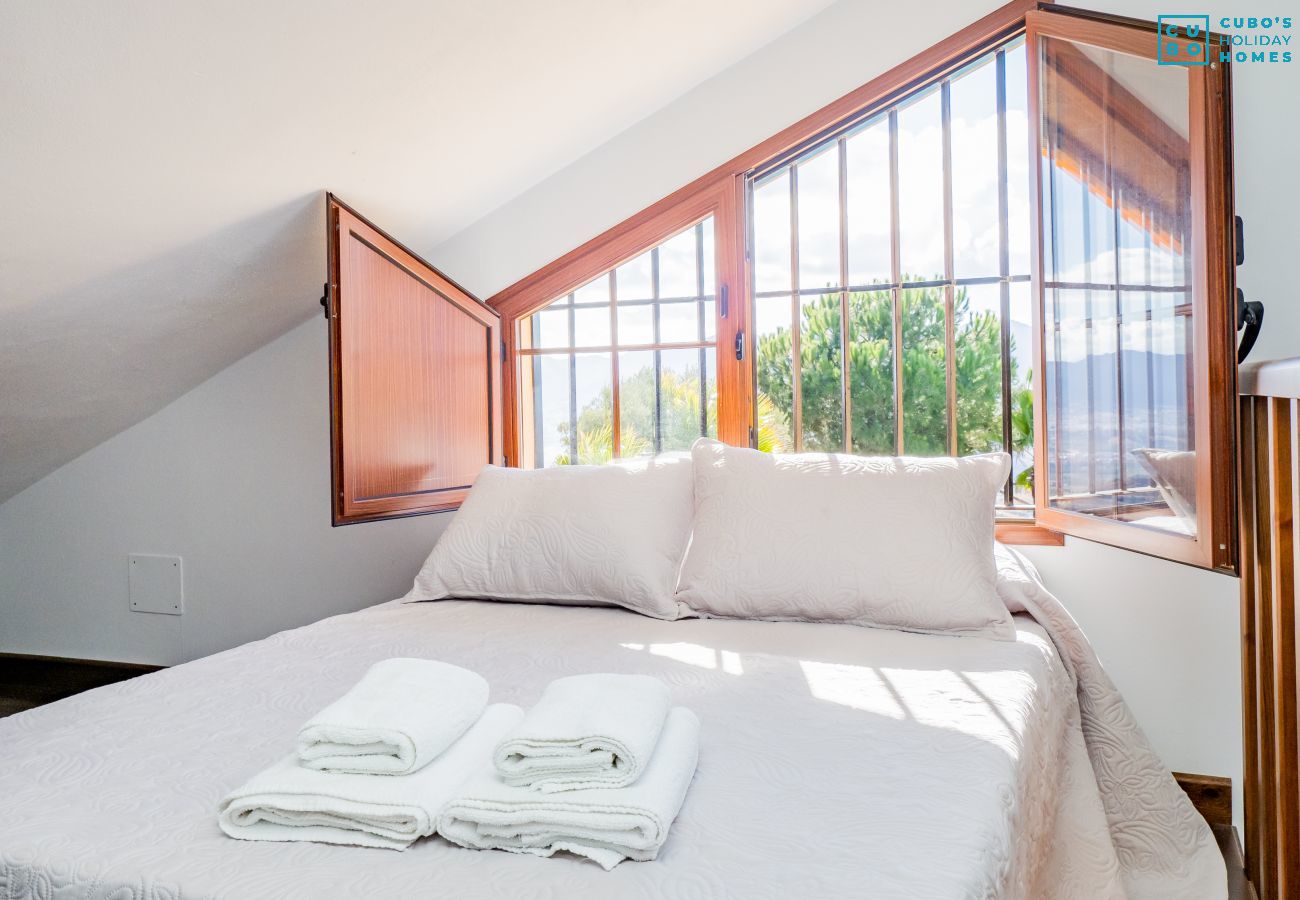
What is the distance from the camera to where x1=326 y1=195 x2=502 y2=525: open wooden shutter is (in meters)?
2.15

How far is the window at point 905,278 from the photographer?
2.56 metres

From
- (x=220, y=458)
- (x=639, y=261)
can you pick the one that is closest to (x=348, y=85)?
(x=639, y=261)

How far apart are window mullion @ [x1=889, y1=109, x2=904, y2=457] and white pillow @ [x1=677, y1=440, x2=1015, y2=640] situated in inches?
22.4

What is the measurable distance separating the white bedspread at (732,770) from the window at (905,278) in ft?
2.82

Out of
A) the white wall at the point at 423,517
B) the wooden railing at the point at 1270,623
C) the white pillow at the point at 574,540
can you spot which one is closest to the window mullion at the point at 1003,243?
the white wall at the point at 423,517

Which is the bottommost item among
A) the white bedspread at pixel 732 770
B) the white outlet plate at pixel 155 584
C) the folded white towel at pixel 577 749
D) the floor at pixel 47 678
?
the floor at pixel 47 678

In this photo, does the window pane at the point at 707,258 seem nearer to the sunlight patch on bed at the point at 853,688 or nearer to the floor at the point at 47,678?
the sunlight patch on bed at the point at 853,688

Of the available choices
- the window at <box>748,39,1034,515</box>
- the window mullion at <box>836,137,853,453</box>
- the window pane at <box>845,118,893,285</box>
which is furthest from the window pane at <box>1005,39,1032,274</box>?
the window mullion at <box>836,137,853,453</box>

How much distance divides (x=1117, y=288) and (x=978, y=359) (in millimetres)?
608

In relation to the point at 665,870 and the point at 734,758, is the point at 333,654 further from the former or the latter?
the point at 665,870

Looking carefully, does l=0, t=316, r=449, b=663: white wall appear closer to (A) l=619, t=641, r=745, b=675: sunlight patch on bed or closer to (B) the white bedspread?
(B) the white bedspread

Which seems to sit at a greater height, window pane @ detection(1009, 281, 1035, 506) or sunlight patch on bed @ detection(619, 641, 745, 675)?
window pane @ detection(1009, 281, 1035, 506)

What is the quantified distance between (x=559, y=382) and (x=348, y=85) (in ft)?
4.02

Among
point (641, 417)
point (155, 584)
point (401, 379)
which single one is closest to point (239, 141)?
point (401, 379)
